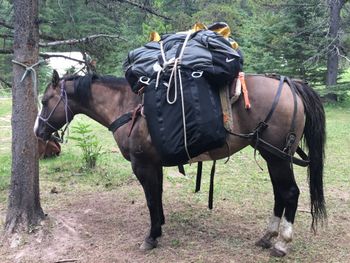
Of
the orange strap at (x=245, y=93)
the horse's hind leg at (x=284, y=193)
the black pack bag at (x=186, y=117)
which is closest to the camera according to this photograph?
the black pack bag at (x=186, y=117)

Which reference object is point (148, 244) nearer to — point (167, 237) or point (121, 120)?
point (167, 237)

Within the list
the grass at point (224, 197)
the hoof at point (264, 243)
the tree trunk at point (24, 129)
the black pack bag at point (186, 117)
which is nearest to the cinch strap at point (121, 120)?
the black pack bag at point (186, 117)

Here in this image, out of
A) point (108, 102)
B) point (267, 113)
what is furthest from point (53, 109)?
point (267, 113)

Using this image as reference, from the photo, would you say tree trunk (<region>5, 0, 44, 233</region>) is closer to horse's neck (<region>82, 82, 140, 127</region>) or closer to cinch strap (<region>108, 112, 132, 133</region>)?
horse's neck (<region>82, 82, 140, 127</region>)

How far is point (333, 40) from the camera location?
531 inches

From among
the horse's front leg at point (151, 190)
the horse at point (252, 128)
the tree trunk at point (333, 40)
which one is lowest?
the horse's front leg at point (151, 190)

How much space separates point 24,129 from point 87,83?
0.82m

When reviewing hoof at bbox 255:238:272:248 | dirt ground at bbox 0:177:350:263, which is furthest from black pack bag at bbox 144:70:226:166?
hoof at bbox 255:238:272:248

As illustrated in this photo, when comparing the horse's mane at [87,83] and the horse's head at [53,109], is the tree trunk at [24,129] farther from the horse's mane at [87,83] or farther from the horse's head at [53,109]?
the horse's mane at [87,83]

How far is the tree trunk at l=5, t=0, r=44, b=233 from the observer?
159 inches

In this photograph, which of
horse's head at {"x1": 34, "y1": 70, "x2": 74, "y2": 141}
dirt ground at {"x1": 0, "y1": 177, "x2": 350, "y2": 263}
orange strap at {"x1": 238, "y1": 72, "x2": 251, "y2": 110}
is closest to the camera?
orange strap at {"x1": 238, "y1": 72, "x2": 251, "y2": 110}

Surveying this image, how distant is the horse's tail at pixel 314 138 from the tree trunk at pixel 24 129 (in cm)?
265

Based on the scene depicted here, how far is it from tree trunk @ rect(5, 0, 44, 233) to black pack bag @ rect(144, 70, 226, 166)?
142 centimetres

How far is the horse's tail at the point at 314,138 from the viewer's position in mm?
3635
